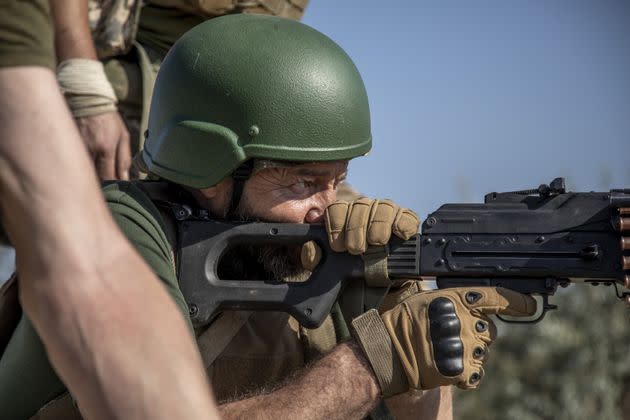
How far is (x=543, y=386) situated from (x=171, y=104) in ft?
14.8

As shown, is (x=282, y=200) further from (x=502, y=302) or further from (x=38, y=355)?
(x=38, y=355)

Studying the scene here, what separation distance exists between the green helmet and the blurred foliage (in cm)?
418

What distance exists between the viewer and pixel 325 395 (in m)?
3.46

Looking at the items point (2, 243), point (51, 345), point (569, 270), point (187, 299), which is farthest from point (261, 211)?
point (51, 345)

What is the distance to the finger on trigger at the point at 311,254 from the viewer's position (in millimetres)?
3598

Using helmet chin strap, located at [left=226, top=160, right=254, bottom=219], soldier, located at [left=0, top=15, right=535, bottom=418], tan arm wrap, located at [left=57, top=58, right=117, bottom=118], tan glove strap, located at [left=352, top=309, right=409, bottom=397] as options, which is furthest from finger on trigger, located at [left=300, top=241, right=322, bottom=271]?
tan arm wrap, located at [left=57, top=58, right=117, bottom=118]

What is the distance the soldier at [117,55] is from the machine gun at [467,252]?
3.89 ft

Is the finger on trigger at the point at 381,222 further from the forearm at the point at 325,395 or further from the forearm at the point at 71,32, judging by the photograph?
the forearm at the point at 71,32

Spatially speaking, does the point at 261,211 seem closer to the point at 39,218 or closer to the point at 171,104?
the point at 171,104

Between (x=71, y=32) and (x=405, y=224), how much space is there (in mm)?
1907

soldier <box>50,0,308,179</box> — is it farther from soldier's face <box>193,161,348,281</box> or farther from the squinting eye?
the squinting eye

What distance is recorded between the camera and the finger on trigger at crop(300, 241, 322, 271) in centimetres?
360

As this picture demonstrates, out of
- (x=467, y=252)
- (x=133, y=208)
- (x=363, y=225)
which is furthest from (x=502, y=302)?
(x=133, y=208)

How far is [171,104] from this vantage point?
3855mm
